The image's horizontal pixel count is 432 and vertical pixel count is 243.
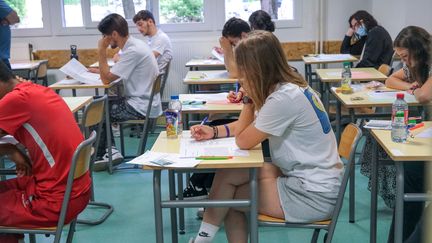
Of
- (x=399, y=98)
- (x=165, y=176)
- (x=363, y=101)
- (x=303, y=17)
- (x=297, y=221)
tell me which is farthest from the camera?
(x=303, y=17)

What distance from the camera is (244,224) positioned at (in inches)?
97.3

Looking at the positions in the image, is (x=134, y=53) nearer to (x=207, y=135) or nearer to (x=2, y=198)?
(x=207, y=135)

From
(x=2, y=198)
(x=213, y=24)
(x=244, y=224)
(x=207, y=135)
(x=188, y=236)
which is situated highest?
(x=213, y=24)

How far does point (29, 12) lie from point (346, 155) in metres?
5.47

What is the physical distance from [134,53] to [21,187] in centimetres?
239

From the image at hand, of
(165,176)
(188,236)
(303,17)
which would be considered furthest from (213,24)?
(188,236)

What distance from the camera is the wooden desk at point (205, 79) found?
4.62 metres

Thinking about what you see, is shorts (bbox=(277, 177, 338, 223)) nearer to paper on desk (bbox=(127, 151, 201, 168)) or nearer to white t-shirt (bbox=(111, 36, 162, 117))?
paper on desk (bbox=(127, 151, 201, 168))

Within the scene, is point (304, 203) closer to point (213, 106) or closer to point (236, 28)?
point (213, 106)

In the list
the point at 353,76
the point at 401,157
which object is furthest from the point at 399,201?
the point at 353,76

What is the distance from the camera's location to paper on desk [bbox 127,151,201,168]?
2207mm

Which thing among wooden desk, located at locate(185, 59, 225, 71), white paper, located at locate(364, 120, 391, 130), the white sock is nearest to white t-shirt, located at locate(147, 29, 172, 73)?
wooden desk, located at locate(185, 59, 225, 71)

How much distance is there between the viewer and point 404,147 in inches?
92.6

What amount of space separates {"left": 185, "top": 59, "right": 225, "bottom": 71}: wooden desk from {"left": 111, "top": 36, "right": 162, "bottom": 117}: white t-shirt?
1.25 meters
